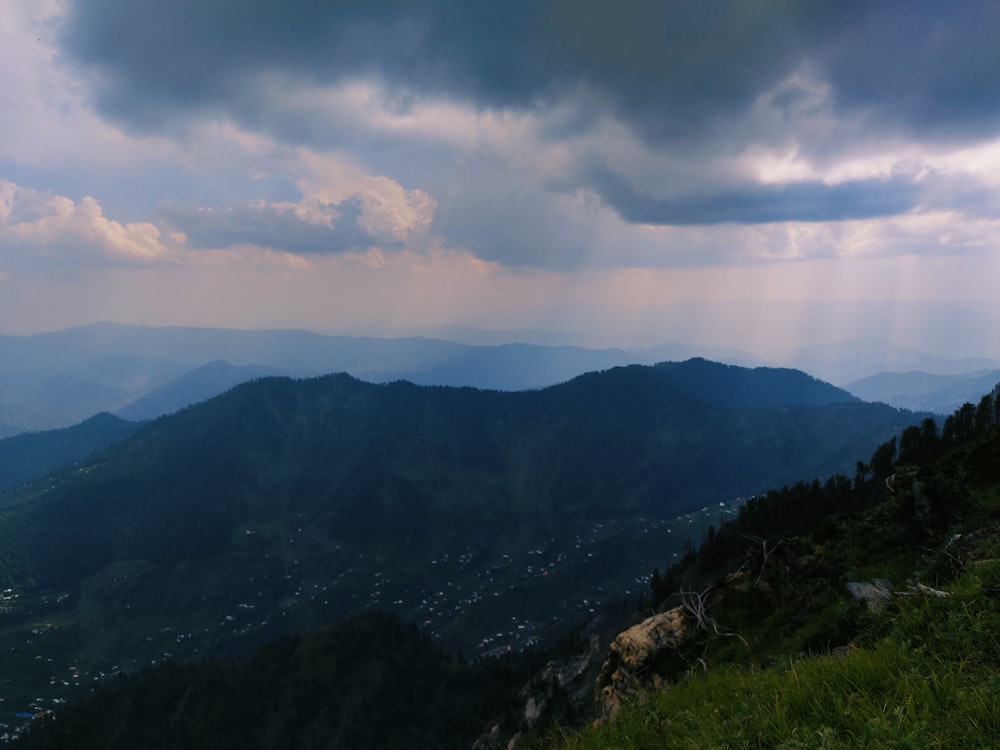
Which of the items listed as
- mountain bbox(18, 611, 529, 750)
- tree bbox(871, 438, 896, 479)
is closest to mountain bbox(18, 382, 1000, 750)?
tree bbox(871, 438, 896, 479)

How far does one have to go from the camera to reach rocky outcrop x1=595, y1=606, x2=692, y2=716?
2155 centimetres

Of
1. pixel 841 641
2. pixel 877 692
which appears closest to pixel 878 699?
pixel 877 692

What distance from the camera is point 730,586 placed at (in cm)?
2552

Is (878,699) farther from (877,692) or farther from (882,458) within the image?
(882,458)

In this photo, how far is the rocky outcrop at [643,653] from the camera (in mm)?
21555

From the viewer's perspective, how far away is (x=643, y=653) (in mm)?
22672

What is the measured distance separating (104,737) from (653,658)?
191932 millimetres

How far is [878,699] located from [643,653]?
57.5 ft

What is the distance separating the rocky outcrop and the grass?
12655 mm

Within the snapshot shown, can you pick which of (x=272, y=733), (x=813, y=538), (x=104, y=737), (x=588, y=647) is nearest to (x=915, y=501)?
(x=813, y=538)

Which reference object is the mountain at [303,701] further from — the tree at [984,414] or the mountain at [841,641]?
the mountain at [841,641]

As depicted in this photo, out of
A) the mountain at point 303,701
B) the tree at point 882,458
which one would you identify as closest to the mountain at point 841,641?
the tree at point 882,458

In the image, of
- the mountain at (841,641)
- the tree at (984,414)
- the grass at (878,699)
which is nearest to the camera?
the grass at (878,699)

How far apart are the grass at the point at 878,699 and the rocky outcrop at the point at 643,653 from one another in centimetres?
1266
